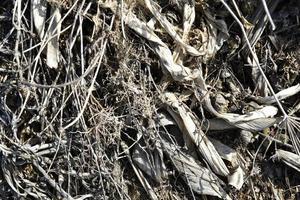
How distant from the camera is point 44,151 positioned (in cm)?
136

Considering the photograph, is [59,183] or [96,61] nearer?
[96,61]

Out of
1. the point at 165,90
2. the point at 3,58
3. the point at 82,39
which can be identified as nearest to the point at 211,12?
the point at 165,90

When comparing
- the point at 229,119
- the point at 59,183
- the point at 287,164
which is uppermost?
the point at 229,119

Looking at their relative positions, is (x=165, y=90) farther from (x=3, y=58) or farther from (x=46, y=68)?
(x=3, y=58)

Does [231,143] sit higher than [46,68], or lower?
lower

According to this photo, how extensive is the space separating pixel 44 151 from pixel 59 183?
0.30 ft

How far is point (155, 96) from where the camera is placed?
4.29 feet

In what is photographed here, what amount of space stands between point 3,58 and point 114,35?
298 millimetres

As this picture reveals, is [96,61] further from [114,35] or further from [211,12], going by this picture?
[211,12]

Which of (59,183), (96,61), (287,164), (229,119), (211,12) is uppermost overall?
(211,12)

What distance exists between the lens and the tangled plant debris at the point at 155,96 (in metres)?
1.29

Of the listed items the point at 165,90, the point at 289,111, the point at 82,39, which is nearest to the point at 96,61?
the point at 82,39

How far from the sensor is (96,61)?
1255 mm

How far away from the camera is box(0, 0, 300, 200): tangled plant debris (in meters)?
1.29
